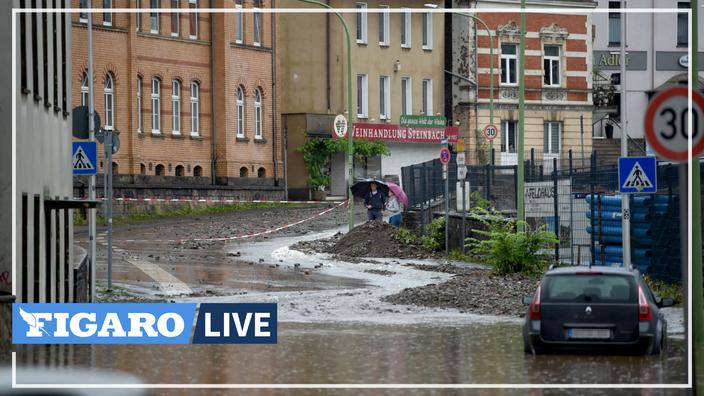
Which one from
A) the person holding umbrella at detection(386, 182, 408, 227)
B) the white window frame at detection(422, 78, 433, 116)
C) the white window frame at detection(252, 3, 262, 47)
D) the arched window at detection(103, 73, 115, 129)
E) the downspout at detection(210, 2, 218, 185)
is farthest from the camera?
the white window frame at detection(422, 78, 433, 116)

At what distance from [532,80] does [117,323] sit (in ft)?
224

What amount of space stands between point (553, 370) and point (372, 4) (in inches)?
2460

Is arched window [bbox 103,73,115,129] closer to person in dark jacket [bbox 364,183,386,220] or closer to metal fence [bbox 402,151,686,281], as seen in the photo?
person in dark jacket [bbox 364,183,386,220]

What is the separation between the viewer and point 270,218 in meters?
59.6

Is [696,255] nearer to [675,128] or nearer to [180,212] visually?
[675,128]

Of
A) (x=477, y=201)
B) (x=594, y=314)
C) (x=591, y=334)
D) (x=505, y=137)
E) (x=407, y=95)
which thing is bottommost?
(x=591, y=334)

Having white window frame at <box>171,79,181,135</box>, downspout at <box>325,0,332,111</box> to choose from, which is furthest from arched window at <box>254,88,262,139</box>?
downspout at <box>325,0,332,111</box>

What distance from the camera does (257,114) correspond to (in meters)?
71.3

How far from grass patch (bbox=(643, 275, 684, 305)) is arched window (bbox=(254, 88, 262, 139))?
4087 cm

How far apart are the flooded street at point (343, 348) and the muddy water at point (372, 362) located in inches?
0.5

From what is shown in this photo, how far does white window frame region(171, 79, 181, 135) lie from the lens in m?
65.9

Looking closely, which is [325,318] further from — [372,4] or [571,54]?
[571,54]

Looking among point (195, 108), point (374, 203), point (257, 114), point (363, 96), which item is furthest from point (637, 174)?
point (363, 96)

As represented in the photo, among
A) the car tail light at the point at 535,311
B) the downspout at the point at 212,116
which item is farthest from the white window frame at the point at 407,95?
the car tail light at the point at 535,311
